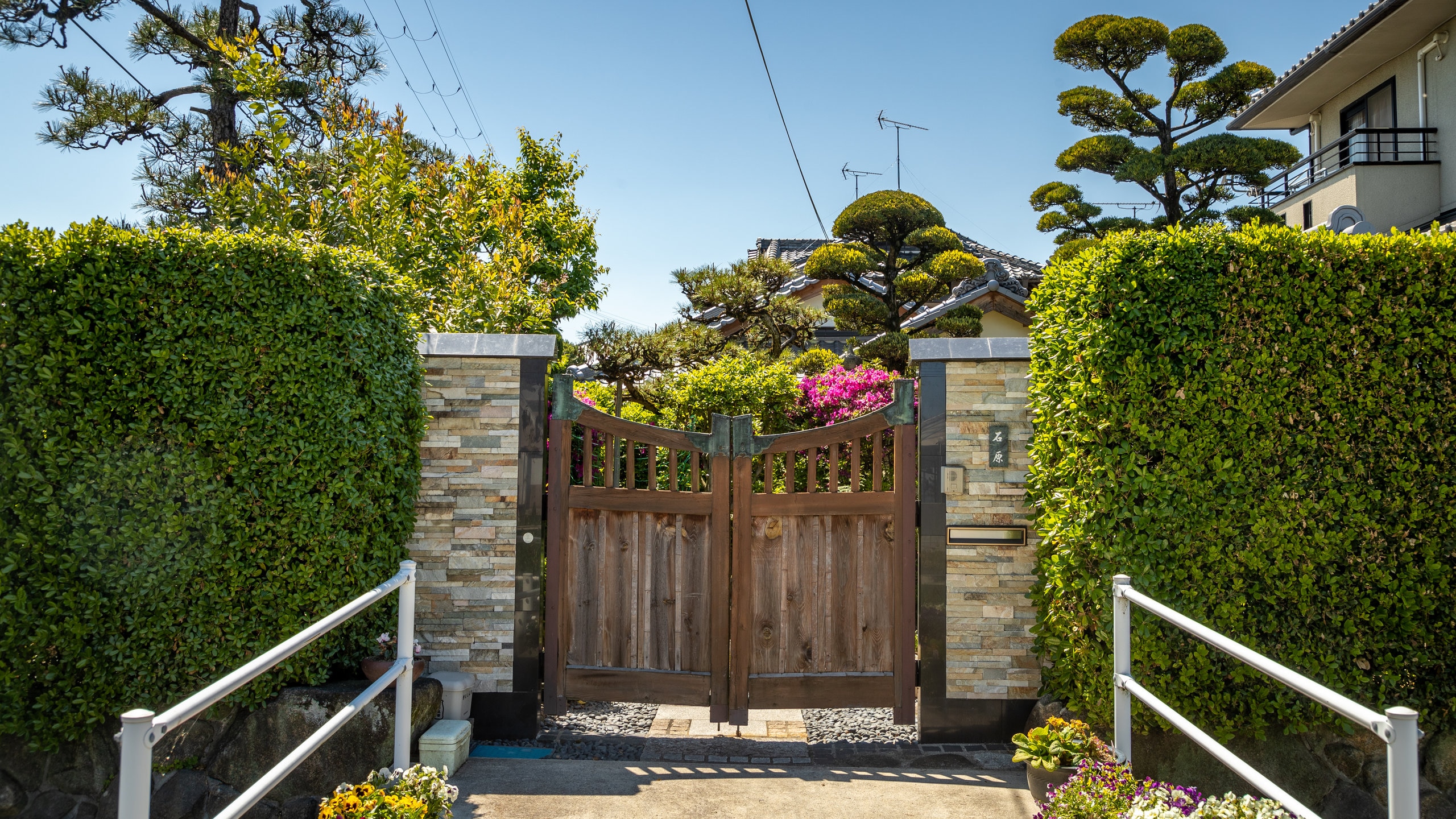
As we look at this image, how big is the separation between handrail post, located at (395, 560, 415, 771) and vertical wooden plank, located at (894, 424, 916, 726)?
2493 millimetres

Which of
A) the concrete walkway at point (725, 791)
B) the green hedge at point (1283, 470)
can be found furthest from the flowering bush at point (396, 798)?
the green hedge at point (1283, 470)

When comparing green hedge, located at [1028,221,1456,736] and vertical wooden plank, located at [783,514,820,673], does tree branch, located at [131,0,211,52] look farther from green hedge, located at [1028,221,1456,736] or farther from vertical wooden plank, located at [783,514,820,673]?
green hedge, located at [1028,221,1456,736]

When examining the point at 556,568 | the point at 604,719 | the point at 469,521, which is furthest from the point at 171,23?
the point at 604,719

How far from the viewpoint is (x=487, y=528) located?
4.50 metres

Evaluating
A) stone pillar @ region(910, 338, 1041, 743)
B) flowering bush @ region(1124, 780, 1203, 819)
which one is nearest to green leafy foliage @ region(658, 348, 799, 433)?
stone pillar @ region(910, 338, 1041, 743)

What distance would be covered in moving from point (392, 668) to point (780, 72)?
334 inches

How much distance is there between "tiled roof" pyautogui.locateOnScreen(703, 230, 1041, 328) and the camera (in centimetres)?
1459

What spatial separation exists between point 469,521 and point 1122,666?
325 cm

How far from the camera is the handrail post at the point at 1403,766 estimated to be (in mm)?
1660

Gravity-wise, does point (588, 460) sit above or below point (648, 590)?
above

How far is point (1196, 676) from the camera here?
3.66 meters

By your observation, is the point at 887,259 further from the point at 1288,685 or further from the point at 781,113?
the point at 1288,685

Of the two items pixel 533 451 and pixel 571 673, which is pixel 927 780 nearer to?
pixel 571 673

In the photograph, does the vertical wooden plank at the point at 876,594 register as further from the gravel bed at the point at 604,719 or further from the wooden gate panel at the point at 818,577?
the gravel bed at the point at 604,719
